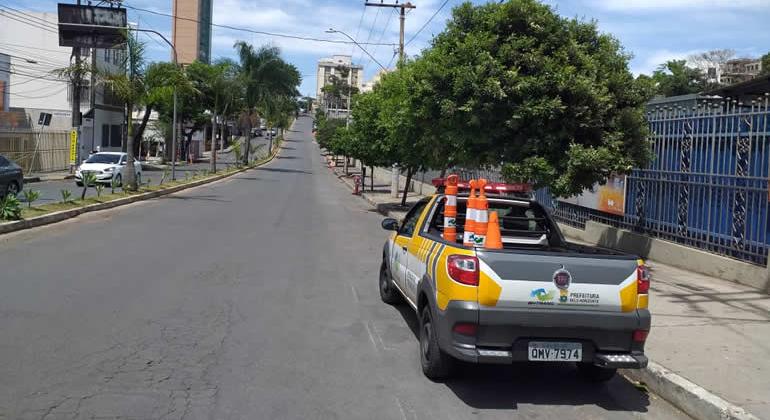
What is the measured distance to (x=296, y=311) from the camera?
28.2 ft

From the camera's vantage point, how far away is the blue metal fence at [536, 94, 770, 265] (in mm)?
10414

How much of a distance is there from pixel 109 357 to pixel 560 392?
3.96m

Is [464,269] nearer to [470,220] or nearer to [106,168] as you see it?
[470,220]

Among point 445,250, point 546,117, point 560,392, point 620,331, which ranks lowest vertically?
point 560,392

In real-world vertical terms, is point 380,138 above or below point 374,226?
above

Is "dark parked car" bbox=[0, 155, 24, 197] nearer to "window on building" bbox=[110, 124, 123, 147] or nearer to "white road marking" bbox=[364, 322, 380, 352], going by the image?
"white road marking" bbox=[364, 322, 380, 352]

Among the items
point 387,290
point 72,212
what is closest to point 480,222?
point 387,290

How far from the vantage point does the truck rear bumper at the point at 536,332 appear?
17.9ft

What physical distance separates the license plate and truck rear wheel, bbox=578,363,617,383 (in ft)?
2.45

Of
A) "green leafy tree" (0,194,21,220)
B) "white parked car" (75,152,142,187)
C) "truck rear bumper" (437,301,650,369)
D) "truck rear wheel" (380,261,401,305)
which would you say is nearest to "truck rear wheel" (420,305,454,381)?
"truck rear bumper" (437,301,650,369)

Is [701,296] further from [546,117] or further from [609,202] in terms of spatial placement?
[609,202]

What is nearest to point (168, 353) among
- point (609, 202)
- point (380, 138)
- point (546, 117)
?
point (546, 117)

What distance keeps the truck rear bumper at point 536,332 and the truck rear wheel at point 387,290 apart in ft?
11.2

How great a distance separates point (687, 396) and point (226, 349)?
13.4 ft
